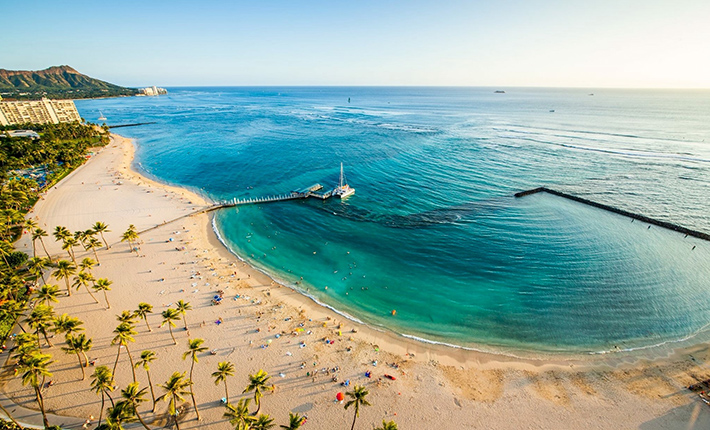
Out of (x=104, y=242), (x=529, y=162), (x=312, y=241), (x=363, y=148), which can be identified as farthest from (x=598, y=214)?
(x=104, y=242)

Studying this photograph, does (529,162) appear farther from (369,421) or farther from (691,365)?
(369,421)

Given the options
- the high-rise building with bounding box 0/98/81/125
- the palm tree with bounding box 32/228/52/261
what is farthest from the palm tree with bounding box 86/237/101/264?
the high-rise building with bounding box 0/98/81/125

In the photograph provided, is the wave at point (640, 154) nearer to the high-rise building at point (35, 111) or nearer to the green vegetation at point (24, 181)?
the green vegetation at point (24, 181)

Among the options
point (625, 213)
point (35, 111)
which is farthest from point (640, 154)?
point (35, 111)

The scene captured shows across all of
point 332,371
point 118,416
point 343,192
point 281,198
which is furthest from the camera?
point 343,192

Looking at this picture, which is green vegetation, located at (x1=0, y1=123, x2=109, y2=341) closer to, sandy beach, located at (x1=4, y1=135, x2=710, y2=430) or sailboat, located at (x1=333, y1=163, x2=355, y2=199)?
sandy beach, located at (x1=4, y1=135, x2=710, y2=430)

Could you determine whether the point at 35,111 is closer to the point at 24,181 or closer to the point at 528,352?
the point at 24,181
